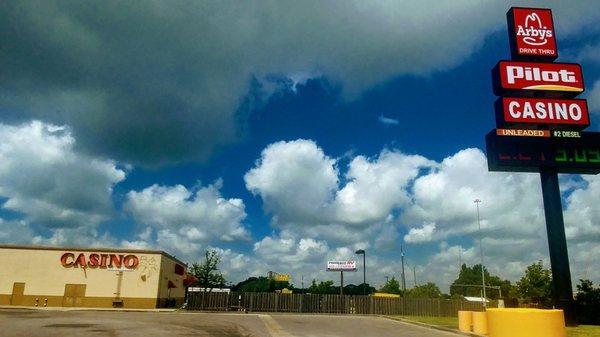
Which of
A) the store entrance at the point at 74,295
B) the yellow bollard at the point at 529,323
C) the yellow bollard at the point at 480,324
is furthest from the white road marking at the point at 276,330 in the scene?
the store entrance at the point at 74,295

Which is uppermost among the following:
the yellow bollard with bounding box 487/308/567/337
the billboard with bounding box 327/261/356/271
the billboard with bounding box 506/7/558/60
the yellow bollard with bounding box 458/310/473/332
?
the billboard with bounding box 506/7/558/60

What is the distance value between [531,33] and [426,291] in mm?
96895

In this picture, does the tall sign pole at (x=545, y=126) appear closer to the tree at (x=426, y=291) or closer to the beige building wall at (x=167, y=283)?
the beige building wall at (x=167, y=283)

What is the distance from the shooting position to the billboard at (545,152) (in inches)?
1054

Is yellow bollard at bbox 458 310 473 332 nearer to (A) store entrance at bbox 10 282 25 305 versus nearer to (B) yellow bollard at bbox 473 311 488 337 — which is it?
(B) yellow bollard at bbox 473 311 488 337

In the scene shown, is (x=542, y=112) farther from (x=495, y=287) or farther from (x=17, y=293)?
(x=495, y=287)

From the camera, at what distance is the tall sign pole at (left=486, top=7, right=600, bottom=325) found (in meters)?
26.7

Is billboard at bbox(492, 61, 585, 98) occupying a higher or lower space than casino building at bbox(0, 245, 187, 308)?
higher

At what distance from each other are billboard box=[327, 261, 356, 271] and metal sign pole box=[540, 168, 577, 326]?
45.8m

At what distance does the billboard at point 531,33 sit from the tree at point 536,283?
41288 mm

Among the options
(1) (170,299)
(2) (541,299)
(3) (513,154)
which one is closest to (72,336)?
(3) (513,154)

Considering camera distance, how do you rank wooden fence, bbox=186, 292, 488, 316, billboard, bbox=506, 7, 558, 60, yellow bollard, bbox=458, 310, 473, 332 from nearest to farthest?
yellow bollard, bbox=458, 310, 473, 332, billboard, bbox=506, 7, 558, 60, wooden fence, bbox=186, 292, 488, 316

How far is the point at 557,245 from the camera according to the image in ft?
88.1

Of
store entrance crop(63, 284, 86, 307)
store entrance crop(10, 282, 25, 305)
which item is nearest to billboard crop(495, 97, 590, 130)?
store entrance crop(63, 284, 86, 307)
